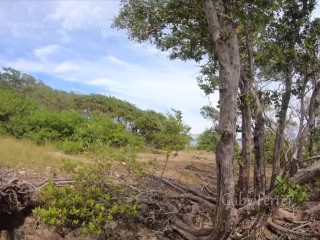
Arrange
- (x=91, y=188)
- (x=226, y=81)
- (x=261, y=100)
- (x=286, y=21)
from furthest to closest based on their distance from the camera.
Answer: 1. (x=261, y=100)
2. (x=286, y=21)
3. (x=91, y=188)
4. (x=226, y=81)

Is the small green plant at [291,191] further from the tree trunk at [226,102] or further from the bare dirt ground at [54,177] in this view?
the bare dirt ground at [54,177]

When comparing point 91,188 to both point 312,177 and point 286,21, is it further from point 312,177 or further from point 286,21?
point 286,21

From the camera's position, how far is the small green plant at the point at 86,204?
15.7 feet

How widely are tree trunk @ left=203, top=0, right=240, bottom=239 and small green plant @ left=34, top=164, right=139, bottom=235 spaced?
1280 millimetres

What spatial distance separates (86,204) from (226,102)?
221 cm

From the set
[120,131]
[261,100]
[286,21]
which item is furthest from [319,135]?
[120,131]

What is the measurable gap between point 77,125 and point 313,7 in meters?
7.48

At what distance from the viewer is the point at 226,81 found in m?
4.20

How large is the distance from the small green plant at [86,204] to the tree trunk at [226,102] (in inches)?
50.4

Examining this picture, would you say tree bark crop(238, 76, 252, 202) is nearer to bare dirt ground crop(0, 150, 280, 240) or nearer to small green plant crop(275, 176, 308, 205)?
bare dirt ground crop(0, 150, 280, 240)

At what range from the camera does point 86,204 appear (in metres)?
5.09

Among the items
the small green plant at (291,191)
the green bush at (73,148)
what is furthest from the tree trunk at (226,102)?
the green bush at (73,148)

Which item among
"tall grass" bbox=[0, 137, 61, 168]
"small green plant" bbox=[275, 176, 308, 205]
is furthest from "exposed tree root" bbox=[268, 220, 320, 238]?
"tall grass" bbox=[0, 137, 61, 168]

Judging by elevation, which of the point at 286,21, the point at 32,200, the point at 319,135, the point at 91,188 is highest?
the point at 286,21
